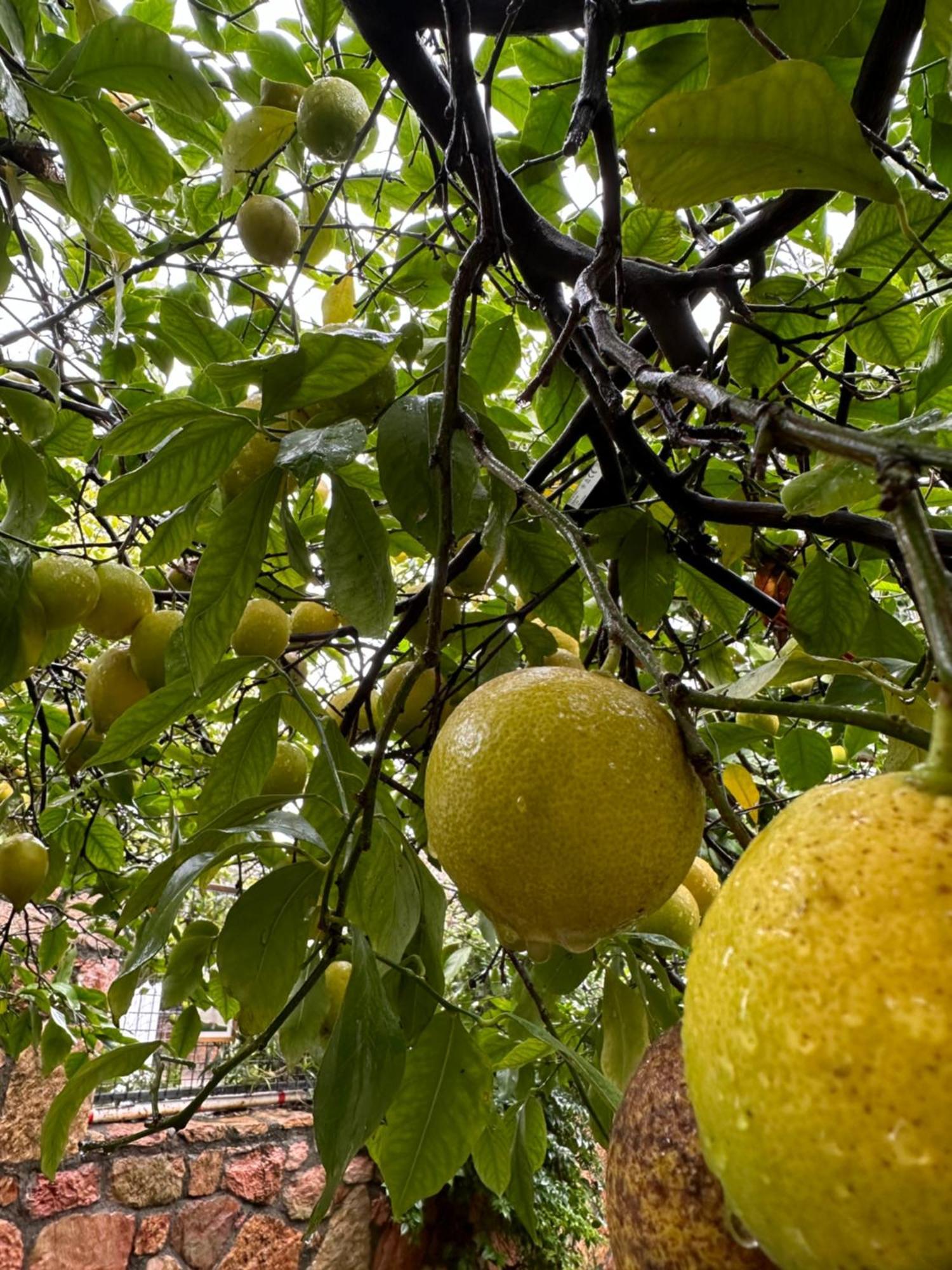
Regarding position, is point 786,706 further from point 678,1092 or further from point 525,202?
point 525,202

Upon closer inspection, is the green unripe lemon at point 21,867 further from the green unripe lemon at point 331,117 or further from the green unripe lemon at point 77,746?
the green unripe lemon at point 331,117

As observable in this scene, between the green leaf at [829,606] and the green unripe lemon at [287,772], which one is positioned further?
the green unripe lemon at [287,772]

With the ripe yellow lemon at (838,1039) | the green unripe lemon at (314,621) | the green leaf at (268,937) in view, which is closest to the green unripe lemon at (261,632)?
the green unripe lemon at (314,621)

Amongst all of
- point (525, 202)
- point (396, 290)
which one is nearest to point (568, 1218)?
point (396, 290)

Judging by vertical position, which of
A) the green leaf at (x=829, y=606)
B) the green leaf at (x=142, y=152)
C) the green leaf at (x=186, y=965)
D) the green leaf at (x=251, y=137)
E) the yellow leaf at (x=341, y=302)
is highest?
the green leaf at (x=251, y=137)

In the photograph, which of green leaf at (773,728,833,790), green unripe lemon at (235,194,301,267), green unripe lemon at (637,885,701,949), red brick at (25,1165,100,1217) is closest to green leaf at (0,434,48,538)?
green unripe lemon at (235,194,301,267)

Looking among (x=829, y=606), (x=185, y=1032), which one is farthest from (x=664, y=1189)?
(x=185, y=1032)

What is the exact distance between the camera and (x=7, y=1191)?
9.03 ft

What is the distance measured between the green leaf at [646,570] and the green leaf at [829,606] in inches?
5.5

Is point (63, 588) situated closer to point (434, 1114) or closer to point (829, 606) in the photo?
point (434, 1114)

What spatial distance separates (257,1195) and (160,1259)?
39 centimetres

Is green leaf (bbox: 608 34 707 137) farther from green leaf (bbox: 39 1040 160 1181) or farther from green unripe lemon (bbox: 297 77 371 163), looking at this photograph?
green leaf (bbox: 39 1040 160 1181)

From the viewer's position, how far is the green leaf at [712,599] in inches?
43.6

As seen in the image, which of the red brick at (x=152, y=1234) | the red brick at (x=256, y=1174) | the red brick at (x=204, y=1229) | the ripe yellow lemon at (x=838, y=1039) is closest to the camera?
the ripe yellow lemon at (x=838, y=1039)
